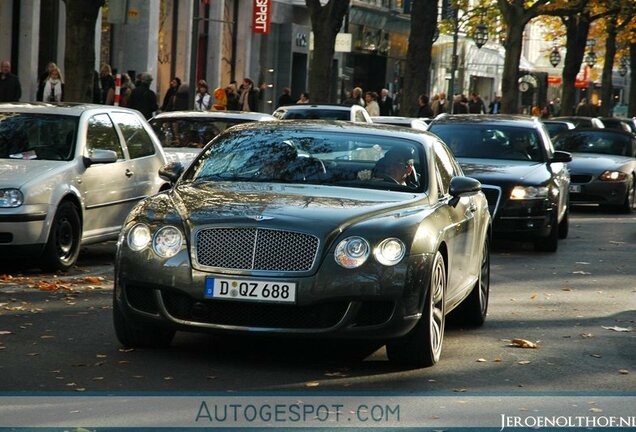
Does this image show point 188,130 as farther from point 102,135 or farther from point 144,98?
point 144,98

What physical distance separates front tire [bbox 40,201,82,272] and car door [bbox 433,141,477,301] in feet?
12.9

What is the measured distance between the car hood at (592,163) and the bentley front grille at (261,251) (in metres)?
17.0

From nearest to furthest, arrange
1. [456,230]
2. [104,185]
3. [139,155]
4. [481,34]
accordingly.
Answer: [456,230] < [104,185] < [139,155] < [481,34]

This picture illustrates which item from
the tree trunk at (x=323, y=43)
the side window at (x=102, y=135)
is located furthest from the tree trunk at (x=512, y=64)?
the side window at (x=102, y=135)

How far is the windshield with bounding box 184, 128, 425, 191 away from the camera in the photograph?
9562 mm

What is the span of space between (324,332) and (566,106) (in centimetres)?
4510

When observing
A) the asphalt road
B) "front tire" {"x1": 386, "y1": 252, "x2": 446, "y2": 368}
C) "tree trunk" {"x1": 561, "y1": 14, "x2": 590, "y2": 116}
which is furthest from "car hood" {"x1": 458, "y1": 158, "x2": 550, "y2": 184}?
"tree trunk" {"x1": 561, "y1": 14, "x2": 590, "y2": 116}

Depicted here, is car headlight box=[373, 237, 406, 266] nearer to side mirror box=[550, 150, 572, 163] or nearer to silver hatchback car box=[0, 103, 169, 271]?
silver hatchback car box=[0, 103, 169, 271]

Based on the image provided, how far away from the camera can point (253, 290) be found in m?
8.22

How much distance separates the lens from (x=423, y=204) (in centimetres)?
921

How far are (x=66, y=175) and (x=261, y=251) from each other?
5460 millimetres

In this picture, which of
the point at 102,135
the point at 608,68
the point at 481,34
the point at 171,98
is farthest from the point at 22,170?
the point at 608,68

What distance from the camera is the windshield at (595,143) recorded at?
26891mm

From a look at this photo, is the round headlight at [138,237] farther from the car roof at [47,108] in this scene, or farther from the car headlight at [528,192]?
the car headlight at [528,192]
